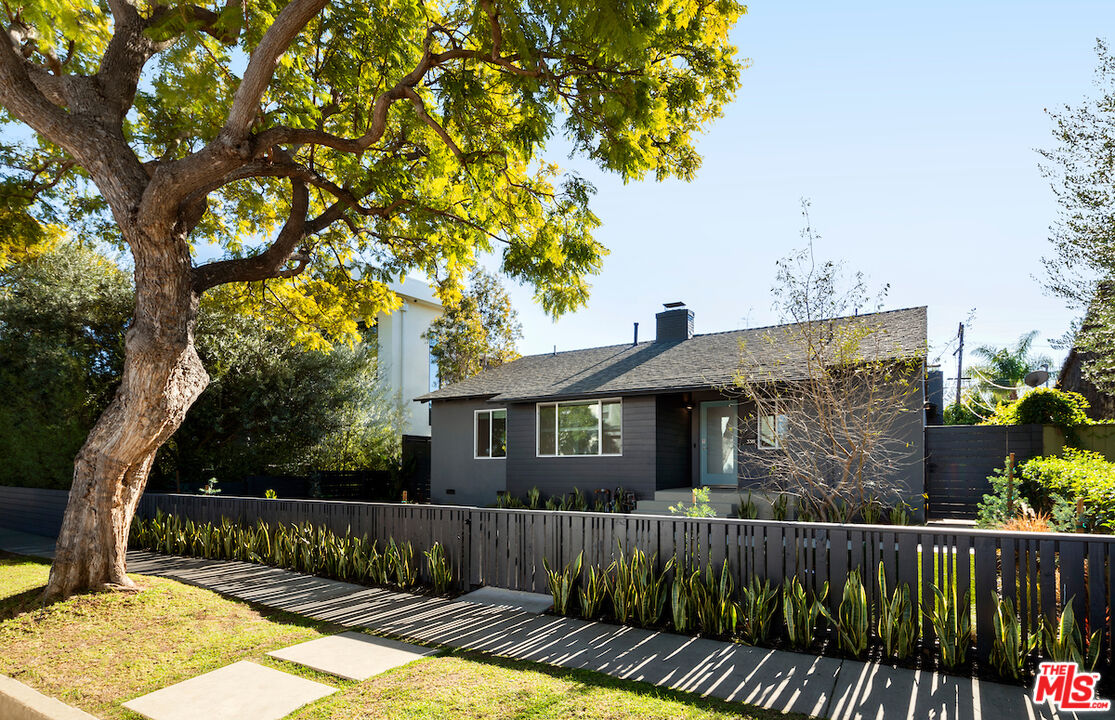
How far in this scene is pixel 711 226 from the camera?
46.8 feet

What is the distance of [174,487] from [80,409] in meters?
2.71

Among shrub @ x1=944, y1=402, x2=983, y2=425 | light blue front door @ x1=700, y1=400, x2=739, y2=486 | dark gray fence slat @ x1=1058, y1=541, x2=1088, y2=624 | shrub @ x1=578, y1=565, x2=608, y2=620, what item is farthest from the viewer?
shrub @ x1=944, y1=402, x2=983, y2=425

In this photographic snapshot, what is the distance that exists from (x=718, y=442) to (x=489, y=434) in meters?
6.59

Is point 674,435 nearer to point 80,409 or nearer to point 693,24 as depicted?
point 693,24

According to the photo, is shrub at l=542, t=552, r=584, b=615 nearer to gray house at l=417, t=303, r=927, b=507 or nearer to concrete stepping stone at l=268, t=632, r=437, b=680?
concrete stepping stone at l=268, t=632, r=437, b=680

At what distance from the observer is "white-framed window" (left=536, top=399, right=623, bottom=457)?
15.6m

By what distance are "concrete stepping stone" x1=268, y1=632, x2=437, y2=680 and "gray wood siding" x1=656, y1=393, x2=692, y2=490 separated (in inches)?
383

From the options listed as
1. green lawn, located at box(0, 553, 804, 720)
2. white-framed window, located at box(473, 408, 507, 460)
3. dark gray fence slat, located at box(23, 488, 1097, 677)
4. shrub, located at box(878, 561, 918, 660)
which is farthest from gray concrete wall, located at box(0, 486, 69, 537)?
shrub, located at box(878, 561, 918, 660)

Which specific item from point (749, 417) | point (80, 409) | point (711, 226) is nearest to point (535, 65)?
point (711, 226)

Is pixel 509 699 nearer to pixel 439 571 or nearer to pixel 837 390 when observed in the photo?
pixel 439 571

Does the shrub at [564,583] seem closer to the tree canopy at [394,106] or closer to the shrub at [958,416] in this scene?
the tree canopy at [394,106]

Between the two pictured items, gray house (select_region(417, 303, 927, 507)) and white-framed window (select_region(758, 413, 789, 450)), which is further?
gray house (select_region(417, 303, 927, 507))

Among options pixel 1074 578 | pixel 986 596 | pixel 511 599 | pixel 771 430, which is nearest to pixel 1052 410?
pixel 771 430

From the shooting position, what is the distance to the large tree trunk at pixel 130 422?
696 centimetres
